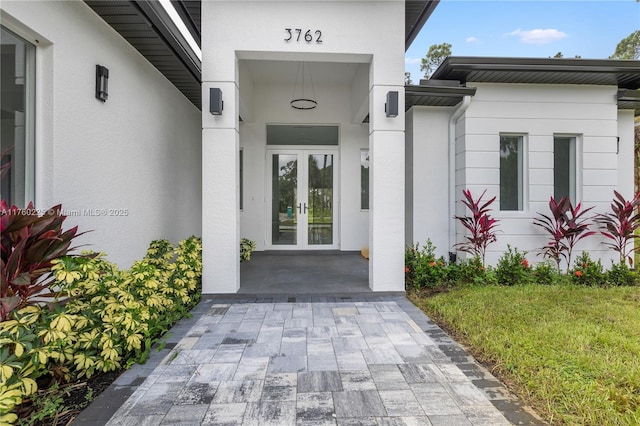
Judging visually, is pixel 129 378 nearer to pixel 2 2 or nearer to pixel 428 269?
pixel 2 2

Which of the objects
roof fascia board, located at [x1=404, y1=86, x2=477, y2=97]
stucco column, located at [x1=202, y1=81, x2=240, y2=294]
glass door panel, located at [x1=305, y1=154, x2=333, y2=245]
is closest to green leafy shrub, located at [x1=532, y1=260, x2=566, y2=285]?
roof fascia board, located at [x1=404, y1=86, x2=477, y2=97]

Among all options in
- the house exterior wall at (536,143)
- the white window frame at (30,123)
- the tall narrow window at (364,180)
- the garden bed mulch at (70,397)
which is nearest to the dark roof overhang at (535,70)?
the house exterior wall at (536,143)

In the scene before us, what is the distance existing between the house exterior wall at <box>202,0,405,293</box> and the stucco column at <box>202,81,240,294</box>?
1cm

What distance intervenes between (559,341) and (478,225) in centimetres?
255

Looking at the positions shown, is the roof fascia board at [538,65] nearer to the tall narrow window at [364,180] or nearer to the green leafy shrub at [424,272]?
the tall narrow window at [364,180]

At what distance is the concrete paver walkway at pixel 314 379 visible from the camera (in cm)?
193

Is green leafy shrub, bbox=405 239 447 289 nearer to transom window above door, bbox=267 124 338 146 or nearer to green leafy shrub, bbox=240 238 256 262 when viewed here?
green leafy shrub, bbox=240 238 256 262

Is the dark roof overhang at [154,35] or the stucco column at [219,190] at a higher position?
the dark roof overhang at [154,35]

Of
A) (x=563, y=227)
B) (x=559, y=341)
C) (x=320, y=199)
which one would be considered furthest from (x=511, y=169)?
(x=320, y=199)

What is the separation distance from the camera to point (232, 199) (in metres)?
4.23

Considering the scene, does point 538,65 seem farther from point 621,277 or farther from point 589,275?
point 621,277

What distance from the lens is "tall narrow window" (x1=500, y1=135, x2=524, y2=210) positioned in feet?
18.3

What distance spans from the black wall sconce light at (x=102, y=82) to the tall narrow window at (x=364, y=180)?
5187 millimetres

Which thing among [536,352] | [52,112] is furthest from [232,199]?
[536,352]
